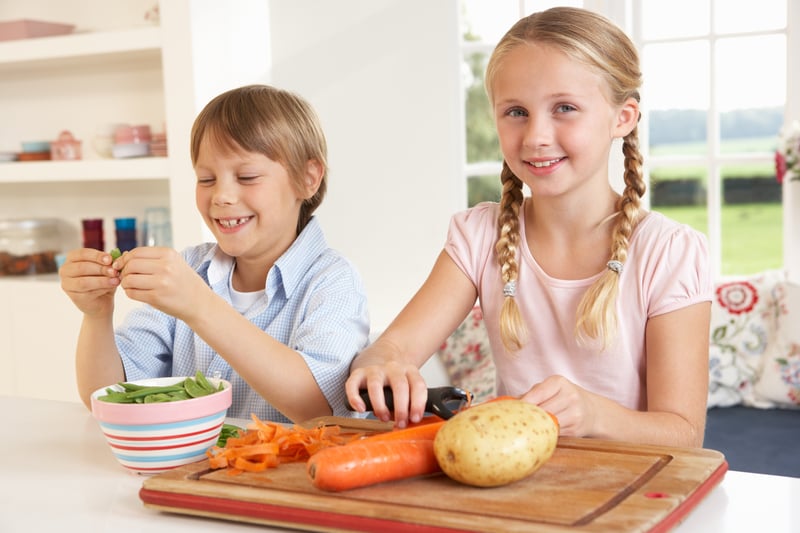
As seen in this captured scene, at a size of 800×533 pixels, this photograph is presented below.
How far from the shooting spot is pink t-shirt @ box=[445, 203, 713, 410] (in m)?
1.53

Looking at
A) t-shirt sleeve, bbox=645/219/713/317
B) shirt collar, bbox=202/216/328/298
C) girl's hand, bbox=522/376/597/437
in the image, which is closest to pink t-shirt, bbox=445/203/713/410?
t-shirt sleeve, bbox=645/219/713/317

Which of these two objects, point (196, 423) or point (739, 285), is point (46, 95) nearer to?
point (739, 285)

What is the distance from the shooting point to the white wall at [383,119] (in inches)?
146

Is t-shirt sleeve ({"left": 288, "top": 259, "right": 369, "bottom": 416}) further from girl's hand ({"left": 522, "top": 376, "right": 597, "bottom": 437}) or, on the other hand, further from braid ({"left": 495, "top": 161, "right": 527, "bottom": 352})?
girl's hand ({"left": 522, "top": 376, "right": 597, "bottom": 437})

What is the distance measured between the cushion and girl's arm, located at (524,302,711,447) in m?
1.77

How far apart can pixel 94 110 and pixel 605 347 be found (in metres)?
3.15

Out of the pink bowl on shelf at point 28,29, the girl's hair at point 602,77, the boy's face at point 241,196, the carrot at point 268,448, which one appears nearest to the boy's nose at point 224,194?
the boy's face at point 241,196

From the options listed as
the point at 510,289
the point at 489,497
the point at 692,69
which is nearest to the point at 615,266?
the point at 510,289

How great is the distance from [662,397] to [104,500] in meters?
0.80

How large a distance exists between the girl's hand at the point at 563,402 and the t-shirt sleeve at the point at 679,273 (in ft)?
1.17

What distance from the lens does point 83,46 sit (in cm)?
370

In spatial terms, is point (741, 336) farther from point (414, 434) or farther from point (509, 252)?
point (414, 434)

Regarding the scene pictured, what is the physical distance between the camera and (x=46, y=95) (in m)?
4.26

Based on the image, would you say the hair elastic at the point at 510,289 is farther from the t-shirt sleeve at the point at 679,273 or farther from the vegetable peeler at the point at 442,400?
the vegetable peeler at the point at 442,400
